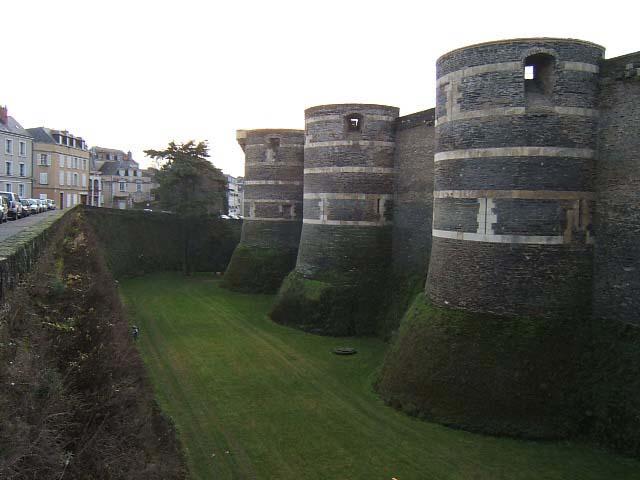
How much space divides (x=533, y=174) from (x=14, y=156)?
54.0 meters

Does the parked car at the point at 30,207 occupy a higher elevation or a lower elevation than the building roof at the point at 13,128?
lower

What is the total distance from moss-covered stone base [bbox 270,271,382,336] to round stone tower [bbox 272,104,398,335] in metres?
0.05

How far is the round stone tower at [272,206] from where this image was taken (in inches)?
1446

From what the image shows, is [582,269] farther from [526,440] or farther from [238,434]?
[238,434]

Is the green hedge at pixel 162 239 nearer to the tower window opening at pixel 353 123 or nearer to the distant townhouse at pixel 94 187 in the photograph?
the tower window opening at pixel 353 123

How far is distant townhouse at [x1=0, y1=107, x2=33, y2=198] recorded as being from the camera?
53.7 metres

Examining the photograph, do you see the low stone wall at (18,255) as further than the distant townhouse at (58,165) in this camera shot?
No

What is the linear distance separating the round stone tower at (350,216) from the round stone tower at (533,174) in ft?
34.0

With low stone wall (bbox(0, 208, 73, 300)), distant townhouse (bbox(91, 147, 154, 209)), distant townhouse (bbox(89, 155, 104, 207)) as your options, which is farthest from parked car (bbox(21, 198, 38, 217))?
distant townhouse (bbox(91, 147, 154, 209))

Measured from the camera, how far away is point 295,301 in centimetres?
2825

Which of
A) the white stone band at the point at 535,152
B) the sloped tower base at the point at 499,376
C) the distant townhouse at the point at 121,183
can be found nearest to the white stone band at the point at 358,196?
the white stone band at the point at 535,152

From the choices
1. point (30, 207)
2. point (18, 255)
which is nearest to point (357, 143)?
point (18, 255)

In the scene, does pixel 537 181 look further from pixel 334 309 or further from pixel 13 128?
pixel 13 128

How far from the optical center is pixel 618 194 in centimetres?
1566
